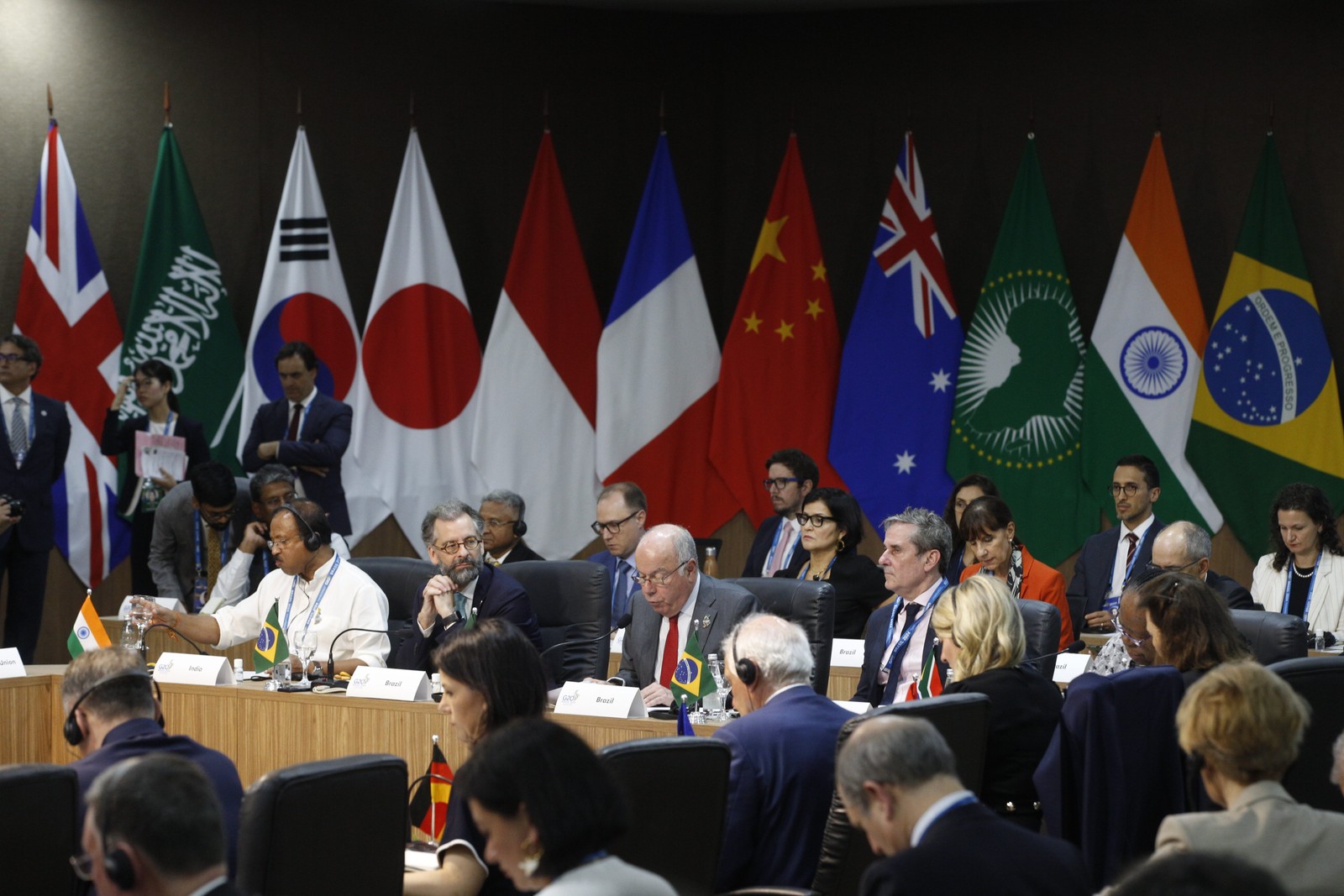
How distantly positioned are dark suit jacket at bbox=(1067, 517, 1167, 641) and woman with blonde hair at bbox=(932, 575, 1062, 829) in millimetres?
2829

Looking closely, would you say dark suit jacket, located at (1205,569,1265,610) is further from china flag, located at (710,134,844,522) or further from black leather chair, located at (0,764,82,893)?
black leather chair, located at (0,764,82,893)

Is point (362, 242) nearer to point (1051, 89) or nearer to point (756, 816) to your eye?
point (1051, 89)

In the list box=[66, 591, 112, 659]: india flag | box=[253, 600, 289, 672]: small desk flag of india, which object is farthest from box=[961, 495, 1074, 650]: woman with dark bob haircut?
box=[66, 591, 112, 659]: india flag

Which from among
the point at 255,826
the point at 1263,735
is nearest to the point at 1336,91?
the point at 1263,735

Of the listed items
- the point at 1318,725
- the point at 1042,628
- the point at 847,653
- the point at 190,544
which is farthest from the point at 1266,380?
the point at 190,544

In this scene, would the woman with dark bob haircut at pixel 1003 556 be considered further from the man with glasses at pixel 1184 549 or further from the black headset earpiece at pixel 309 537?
the black headset earpiece at pixel 309 537

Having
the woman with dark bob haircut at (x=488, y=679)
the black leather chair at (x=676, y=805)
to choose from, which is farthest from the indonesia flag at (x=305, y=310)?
the black leather chair at (x=676, y=805)

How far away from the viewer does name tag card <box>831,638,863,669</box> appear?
18.6 ft

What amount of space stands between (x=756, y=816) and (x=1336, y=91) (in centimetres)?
652

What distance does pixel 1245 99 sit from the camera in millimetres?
8578

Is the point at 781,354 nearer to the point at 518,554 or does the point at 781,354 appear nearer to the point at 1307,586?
the point at 518,554

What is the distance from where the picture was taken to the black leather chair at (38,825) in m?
2.78

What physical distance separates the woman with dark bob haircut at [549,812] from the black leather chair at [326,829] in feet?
1.66

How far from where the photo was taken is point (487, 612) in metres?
5.22
